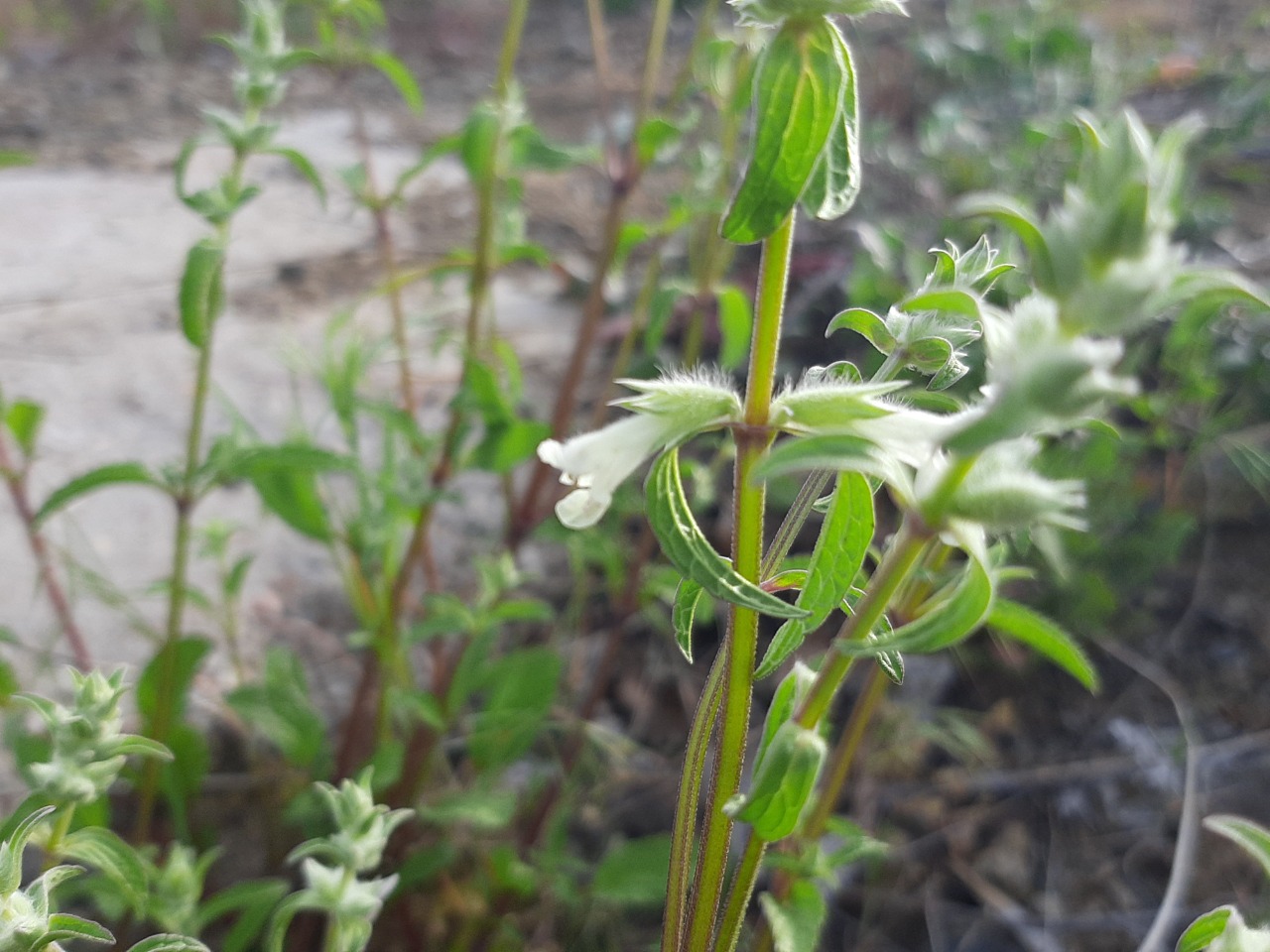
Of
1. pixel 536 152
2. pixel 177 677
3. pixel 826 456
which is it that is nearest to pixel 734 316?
pixel 536 152


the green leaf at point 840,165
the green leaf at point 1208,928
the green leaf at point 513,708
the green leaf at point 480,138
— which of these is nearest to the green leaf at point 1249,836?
the green leaf at point 1208,928

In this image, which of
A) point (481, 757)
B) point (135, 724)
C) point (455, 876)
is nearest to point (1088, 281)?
point (481, 757)

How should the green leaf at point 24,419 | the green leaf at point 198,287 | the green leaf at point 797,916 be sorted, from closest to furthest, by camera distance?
the green leaf at point 797,916, the green leaf at point 198,287, the green leaf at point 24,419

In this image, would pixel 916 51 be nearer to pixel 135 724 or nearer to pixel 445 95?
pixel 445 95

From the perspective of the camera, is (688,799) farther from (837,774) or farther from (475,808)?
(475,808)

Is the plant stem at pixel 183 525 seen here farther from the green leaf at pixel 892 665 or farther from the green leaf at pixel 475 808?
the green leaf at pixel 892 665

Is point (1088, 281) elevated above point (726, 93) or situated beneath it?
situated beneath
